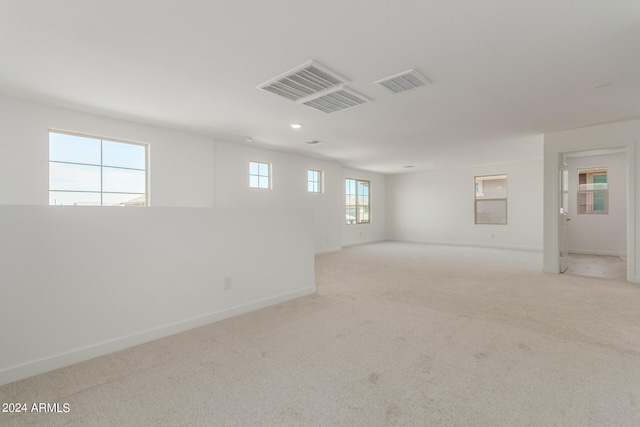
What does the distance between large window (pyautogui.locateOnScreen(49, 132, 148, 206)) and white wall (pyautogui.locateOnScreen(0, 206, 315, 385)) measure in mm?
2518

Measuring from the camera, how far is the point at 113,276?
242 cm

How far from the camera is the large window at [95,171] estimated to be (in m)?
4.09

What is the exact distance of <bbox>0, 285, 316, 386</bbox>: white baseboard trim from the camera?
203 cm

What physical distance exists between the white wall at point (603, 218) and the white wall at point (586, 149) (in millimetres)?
2576

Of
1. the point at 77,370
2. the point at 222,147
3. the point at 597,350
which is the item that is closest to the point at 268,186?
the point at 222,147

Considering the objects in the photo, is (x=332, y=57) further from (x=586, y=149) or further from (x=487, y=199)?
(x=487, y=199)

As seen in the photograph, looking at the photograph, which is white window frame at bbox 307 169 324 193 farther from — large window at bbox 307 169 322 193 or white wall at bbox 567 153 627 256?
white wall at bbox 567 153 627 256

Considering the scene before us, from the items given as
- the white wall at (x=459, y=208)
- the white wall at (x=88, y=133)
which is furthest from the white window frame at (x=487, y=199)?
the white wall at (x=88, y=133)

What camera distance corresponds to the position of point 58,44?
2.44 metres

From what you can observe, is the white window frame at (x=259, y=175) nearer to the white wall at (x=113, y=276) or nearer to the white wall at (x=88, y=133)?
the white wall at (x=88, y=133)

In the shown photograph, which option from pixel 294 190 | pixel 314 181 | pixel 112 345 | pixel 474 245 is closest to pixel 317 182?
pixel 314 181

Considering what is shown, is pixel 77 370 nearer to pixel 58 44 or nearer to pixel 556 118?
pixel 58 44

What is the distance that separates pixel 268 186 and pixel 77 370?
511 centimetres

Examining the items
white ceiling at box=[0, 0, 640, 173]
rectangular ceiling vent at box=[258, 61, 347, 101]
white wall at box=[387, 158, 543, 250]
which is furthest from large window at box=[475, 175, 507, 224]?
rectangular ceiling vent at box=[258, 61, 347, 101]
